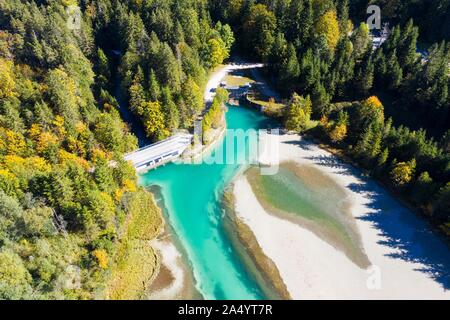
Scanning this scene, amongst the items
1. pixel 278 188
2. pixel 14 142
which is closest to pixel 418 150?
pixel 278 188

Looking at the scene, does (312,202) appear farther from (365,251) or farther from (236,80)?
(236,80)

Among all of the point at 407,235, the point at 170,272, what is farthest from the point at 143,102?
the point at 407,235

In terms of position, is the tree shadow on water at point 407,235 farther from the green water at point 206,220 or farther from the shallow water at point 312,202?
the green water at point 206,220

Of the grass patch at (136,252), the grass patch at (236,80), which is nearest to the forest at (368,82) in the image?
the grass patch at (236,80)

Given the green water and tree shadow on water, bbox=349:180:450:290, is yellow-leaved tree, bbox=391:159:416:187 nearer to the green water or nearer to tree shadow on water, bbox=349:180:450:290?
tree shadow on water, bbox=349:180:450:290

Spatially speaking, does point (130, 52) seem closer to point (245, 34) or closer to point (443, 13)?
point (245, 34)

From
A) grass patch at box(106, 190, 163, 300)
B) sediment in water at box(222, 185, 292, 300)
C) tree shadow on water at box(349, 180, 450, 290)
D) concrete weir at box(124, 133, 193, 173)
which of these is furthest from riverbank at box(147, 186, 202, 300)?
tree shadow on water at box(349, 180, 450, 290)
